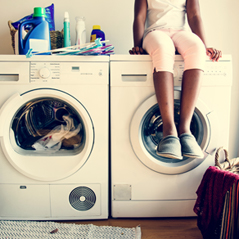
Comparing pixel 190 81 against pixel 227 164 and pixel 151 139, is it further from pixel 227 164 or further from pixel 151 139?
pixel 227 164

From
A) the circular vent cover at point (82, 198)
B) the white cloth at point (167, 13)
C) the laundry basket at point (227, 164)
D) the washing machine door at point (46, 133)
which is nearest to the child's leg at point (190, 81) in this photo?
the laundry basket at point (227, 164)

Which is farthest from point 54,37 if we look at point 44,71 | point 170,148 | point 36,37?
point 170,148

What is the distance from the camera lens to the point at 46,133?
1202 millimetres

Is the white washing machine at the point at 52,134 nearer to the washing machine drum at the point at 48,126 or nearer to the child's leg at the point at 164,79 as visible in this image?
the washing machine drum at the point at 48,126

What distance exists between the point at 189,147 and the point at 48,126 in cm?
71

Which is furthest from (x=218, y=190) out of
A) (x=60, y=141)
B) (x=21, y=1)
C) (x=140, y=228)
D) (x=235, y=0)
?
(x=21, y=1)

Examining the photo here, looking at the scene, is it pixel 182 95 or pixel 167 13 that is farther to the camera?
pixel 167 13

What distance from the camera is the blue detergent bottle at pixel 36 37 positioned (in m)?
1.16

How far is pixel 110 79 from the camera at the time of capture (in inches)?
43.8

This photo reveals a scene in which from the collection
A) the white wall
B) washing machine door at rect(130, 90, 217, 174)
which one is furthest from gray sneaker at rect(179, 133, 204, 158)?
the white wall

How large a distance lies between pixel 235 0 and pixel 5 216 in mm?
2008

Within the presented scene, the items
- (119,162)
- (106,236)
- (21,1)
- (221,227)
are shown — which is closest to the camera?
(221,227)

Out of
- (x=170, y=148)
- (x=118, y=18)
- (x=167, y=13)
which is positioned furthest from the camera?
(x=118, y=18)

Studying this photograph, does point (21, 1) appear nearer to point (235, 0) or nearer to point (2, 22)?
point (2, 22)
